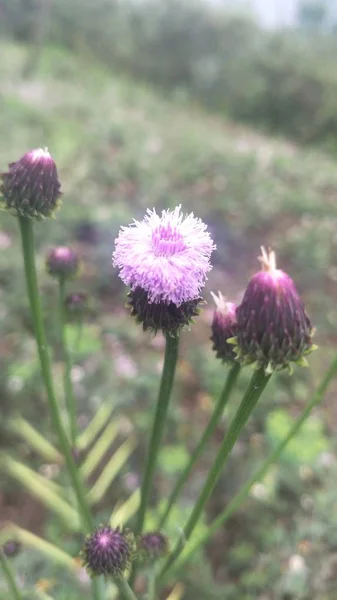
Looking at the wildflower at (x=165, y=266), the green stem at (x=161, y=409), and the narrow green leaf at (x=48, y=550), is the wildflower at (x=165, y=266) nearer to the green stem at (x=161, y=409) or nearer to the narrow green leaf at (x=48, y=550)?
the green stem at (x=161, y=409)

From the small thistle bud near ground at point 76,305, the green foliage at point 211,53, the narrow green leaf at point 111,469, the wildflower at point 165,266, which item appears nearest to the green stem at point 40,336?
the wildflower at point 165,266

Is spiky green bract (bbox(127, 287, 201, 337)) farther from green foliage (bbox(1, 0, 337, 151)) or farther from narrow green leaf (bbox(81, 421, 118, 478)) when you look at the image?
green foliage (bbox(1, 0, 337, 151))

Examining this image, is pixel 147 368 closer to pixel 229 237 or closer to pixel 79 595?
pixel 79 595

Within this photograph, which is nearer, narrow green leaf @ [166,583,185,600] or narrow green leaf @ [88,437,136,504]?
narrow green leaf @ [166,583,185,600]

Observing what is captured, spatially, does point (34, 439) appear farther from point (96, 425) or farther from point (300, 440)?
point (300, 440)

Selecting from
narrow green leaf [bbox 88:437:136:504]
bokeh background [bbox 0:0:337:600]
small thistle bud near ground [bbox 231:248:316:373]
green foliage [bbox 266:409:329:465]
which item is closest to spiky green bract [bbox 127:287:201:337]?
small thistle bud near ground [bbox 231:248:316:373]

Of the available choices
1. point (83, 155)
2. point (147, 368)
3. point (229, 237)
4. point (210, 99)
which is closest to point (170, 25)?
point (210, 99)

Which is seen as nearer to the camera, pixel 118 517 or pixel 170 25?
pixel 118 517
